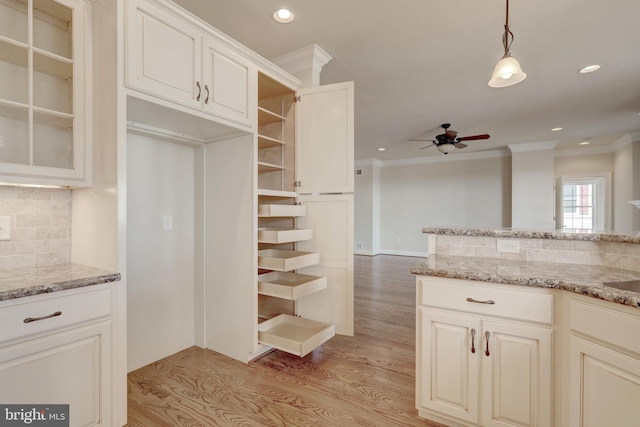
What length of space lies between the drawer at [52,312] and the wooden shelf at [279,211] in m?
1.15

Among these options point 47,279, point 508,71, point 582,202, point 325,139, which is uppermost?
point 508,71

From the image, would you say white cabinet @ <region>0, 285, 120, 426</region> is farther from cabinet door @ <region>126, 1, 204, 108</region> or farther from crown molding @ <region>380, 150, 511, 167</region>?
crown molding @ <region>380, 150, 511, 167</region>

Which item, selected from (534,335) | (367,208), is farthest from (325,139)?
(367,208)

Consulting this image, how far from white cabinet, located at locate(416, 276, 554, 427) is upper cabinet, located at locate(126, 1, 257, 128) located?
1.72 m

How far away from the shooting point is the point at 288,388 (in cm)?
199

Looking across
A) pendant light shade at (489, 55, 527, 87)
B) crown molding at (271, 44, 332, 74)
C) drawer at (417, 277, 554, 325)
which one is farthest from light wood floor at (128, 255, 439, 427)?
crown molding at (271, 44, 332, 74)

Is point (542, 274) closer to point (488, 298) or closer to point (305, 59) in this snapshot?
point (488, 298)

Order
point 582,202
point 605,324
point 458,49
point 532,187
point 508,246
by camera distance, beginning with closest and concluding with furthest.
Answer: point 605,324, point 508,246, point 458,49, point 532,187, point 582,202

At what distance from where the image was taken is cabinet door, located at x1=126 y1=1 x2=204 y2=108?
1569mm

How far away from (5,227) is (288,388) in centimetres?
189

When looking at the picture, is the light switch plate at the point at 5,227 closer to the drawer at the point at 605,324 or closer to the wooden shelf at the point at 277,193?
the wooden shelf at the point at 277,193

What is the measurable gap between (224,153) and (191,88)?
64 cm

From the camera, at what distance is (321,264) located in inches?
108

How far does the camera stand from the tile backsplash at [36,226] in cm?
161
